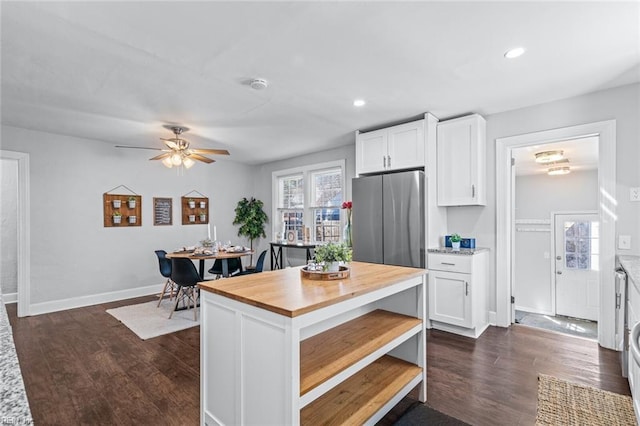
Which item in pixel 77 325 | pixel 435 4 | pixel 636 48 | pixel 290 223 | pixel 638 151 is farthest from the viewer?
pixel 290 223

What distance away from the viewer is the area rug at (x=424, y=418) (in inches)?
77.9

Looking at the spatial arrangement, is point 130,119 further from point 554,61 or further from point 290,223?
point 554,61

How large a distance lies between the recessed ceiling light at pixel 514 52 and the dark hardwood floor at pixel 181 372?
258 centimetres

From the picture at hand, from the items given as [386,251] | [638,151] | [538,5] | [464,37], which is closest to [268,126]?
[386,251]

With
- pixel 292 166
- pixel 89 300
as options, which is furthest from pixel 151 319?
pixel 292 166

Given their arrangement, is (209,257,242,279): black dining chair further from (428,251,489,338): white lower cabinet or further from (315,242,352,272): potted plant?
(315,242,352,272): potted plant

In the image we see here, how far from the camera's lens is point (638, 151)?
292 cm

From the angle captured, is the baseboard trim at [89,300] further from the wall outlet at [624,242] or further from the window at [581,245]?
the window at [581,245]

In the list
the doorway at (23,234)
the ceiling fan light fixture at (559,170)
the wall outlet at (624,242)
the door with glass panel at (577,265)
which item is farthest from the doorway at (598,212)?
the doorway at (23,234)

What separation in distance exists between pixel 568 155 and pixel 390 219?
3.05 m

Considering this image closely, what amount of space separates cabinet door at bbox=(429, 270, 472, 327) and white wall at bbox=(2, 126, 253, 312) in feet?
14.9

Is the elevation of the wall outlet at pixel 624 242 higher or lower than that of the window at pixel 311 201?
lower

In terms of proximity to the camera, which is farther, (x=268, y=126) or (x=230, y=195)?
(x=230, y=195)

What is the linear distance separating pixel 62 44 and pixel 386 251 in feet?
11.7
